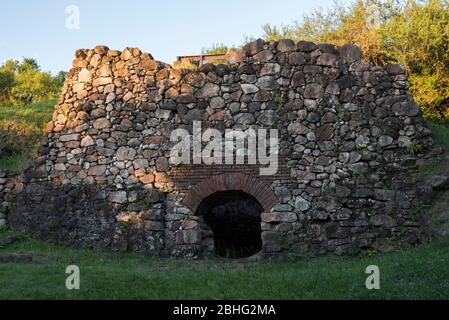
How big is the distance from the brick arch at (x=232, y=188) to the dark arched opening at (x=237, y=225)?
1663mm

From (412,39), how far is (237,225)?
26.5 ft

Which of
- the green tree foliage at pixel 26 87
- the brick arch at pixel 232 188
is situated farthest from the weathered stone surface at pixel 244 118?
the green tree foliage at pixel 26 87

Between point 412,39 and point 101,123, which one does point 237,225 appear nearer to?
point 101,123

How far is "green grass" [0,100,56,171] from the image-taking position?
45.0 feet

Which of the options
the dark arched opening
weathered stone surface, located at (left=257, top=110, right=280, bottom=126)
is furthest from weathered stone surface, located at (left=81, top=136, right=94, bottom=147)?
weathered stone surface, located at (left=257, top=110, right=280, bottom=126)

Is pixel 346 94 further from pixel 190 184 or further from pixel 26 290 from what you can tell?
pixel 26 290

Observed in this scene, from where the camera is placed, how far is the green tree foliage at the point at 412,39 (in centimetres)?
1573

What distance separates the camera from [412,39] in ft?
52.7

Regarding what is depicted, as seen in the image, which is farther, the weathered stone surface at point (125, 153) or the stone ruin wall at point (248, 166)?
the weathered stone surface at point (125, 153)

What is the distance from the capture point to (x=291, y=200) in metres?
10.3

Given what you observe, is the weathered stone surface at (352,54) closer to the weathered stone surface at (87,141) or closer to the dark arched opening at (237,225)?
the dark arched opening at (237,225)

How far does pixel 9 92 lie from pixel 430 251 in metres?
20.6

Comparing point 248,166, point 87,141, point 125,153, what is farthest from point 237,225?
point 87,141
